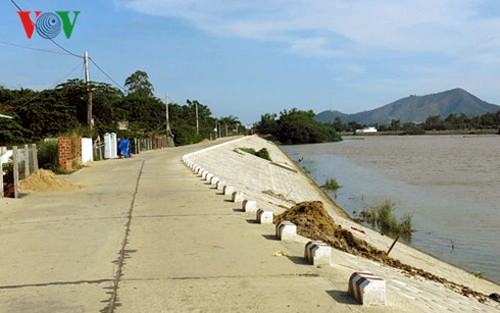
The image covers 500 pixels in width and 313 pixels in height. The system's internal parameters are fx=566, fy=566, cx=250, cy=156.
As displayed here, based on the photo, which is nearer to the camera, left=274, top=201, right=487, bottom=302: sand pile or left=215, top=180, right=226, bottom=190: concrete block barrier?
left=274, top=201, right=487, bottom=302: sand pile

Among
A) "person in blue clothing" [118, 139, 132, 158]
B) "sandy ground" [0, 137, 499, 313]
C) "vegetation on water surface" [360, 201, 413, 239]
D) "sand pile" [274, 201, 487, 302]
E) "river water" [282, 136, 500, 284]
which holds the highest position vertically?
"person in blue clothing" [118, 139, 132, 158]

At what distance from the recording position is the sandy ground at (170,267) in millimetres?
5707

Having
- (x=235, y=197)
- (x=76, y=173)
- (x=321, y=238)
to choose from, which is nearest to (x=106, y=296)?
(x=321, y=238)

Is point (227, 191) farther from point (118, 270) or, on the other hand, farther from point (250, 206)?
point (118, 270)

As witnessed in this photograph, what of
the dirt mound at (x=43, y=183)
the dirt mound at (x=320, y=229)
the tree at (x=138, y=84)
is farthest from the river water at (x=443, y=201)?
the tree at (x=138, y=84)

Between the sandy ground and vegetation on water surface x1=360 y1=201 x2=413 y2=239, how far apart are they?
5.90 metres

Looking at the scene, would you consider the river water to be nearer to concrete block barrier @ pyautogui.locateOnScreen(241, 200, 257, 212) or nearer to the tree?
concrete block barrier @ pyautogui.locateOnScreen(241, 200, 257, 212)

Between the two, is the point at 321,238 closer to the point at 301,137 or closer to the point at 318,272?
the point at 318,272

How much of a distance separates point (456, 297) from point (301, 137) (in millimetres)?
138924

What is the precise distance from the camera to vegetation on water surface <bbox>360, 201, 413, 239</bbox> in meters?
19.9

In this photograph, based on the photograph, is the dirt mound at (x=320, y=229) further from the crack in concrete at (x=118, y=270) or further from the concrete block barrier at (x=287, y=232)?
the crack in concrete at (x=118, y=270)

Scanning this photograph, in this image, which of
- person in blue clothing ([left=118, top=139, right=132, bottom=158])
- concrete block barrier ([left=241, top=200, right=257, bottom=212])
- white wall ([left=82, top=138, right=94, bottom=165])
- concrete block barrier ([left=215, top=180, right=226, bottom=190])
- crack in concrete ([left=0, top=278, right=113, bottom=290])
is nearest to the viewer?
crack in concrete ([left=0, top=278, right=113, bottom=290])

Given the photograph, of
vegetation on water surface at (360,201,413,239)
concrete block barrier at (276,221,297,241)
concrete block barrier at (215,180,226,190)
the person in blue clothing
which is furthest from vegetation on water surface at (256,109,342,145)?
concrete block barrier at (276,221,297,241)

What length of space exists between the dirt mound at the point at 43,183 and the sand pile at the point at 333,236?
785 centimetres
